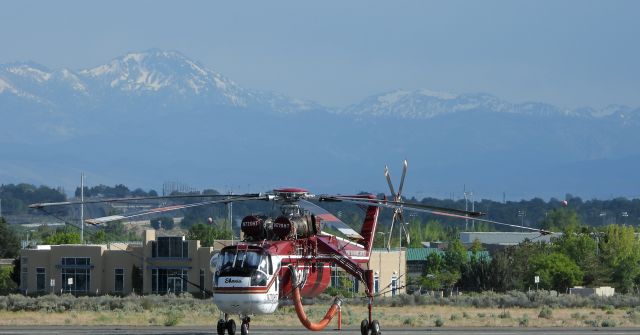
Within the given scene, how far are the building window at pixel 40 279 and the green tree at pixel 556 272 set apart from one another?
40.6 metres

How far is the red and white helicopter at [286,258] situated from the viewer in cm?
4347

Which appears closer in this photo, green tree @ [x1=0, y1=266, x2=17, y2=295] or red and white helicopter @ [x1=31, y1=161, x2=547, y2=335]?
red and white helicopter @ [x1=31, y1=161, x2=547, y2=335]

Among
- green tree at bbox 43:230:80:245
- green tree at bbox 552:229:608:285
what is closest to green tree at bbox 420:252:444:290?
green tree at bbox 552:229:608:285

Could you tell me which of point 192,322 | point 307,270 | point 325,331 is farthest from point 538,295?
point 307,270

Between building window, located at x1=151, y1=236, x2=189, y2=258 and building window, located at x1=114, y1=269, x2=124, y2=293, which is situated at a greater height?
building window, located at x1=151, y1=236, x2=189, y2=258

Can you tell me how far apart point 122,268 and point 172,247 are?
4511 millimetres

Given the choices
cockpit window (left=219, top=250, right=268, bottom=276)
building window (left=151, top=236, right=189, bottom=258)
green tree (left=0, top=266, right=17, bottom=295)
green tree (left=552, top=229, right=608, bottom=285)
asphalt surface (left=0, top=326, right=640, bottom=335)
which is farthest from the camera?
green tree (left=552, top=229, right=608, bottom=285)

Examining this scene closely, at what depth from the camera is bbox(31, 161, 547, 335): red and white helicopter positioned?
4347 centimetres

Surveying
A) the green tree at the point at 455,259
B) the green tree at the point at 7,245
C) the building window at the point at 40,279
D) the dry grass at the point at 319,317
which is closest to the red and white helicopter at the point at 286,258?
the dry grass at the point at 319,317

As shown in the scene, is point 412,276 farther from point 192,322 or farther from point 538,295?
point 192,322

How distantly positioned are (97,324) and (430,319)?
50.9 ft

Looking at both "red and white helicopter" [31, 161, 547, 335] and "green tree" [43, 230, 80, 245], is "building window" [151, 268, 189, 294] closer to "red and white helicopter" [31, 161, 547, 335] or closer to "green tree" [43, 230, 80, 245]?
"green tree" [43, 230, 80, 245]

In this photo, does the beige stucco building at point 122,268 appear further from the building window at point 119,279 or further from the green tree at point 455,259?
the green tree at point 455,259

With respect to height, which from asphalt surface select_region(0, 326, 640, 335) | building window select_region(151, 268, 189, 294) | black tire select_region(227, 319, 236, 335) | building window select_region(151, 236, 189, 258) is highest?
building window select_region(151, 236, 189, 258)
